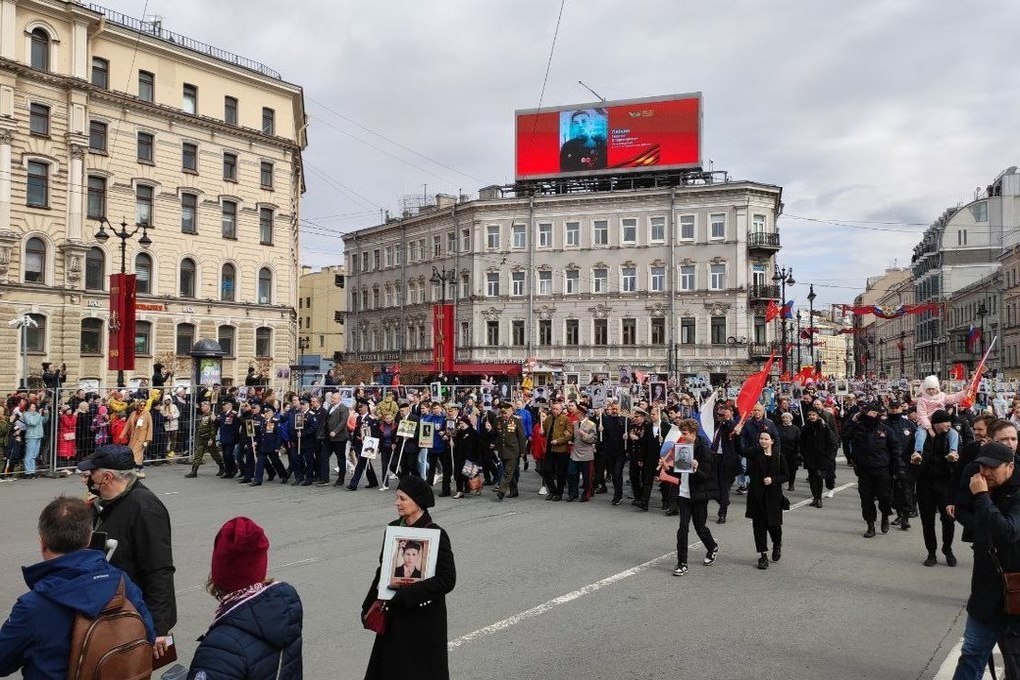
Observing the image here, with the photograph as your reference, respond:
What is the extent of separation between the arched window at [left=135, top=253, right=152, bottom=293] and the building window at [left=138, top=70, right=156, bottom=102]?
8390mm

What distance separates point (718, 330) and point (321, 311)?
59106mm

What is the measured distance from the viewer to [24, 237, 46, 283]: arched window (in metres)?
38.6

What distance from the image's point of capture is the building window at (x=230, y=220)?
155 ft

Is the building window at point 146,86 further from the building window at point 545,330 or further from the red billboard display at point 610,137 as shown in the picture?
the building window at point 545,330

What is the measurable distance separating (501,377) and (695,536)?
152ft

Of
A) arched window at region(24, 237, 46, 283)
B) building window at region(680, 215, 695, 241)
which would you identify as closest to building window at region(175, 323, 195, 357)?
arched window at region(24, 237, 46, 283)

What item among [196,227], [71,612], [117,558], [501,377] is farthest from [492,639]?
[501,377]

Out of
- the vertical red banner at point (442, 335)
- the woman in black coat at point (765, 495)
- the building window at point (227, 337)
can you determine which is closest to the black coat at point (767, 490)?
the woman in black coat at point (765, 495)

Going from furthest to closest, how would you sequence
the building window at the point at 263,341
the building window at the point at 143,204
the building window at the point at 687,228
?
the building window at the point at 687,228 < the building window at the point at 263,341 < the building window at the point at 143,204

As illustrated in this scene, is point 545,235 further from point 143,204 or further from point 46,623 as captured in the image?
point 46,623

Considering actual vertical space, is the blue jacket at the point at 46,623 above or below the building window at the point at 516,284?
below

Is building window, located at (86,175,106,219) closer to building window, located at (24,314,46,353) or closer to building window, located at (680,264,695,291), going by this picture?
A: building window, located at (24,314,46,353)

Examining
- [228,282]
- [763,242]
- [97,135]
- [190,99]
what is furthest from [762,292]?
[97,135]

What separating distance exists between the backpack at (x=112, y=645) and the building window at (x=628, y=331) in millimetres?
56533
